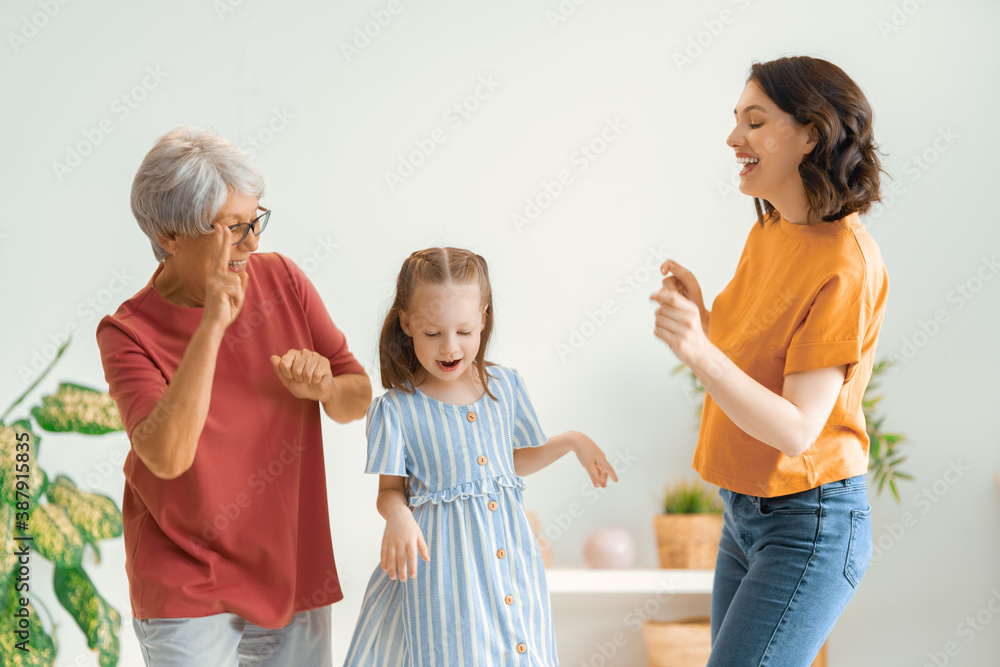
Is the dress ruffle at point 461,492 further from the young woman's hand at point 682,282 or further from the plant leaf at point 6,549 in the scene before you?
the plant leaf at point 6,549

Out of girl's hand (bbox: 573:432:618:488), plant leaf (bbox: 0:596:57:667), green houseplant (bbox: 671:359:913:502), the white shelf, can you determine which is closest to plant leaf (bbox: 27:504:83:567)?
plant leaf (bbox: 0:596:57:667)

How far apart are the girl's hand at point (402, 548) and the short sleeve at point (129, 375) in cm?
42

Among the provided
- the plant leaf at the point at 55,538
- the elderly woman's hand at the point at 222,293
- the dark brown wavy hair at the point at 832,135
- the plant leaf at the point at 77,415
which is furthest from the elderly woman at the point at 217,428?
the plant leaf at the point at 55,538

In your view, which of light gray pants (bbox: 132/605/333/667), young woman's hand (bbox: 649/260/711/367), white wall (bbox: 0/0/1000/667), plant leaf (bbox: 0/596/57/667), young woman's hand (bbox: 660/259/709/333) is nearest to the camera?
young woman's hand (bbox: 649/260/711/367)

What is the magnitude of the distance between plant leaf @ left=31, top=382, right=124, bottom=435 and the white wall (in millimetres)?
368

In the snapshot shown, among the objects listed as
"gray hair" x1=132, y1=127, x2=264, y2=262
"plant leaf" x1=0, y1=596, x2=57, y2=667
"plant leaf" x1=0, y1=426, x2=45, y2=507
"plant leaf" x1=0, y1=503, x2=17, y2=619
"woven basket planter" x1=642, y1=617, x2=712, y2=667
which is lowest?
"woven basket planter" x1=642, y1=617, x2=712, y2=667

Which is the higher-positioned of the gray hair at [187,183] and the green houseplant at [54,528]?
the gray hair at [187,183]

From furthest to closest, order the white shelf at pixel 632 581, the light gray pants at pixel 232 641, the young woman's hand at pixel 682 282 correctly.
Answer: the white shelf at pixel 632 581
the young woman's hand at pixel 682 282
the light gray pants at pixel 232 641

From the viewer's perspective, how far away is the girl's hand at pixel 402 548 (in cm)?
125

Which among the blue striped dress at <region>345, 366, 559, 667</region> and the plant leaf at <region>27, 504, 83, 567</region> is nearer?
the blue striped dress at <region>345, 366, 559, 667</region>

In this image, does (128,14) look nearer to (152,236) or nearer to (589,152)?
(589,152)

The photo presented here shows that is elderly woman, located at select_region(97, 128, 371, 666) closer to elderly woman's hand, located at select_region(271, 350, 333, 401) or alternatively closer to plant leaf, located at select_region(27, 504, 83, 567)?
elderly woman's hand, located at select_region(271, 350, 333, 401)

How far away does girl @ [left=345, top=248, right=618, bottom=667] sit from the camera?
→ 130 cm

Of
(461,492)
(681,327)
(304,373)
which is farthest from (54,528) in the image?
(681,327)
